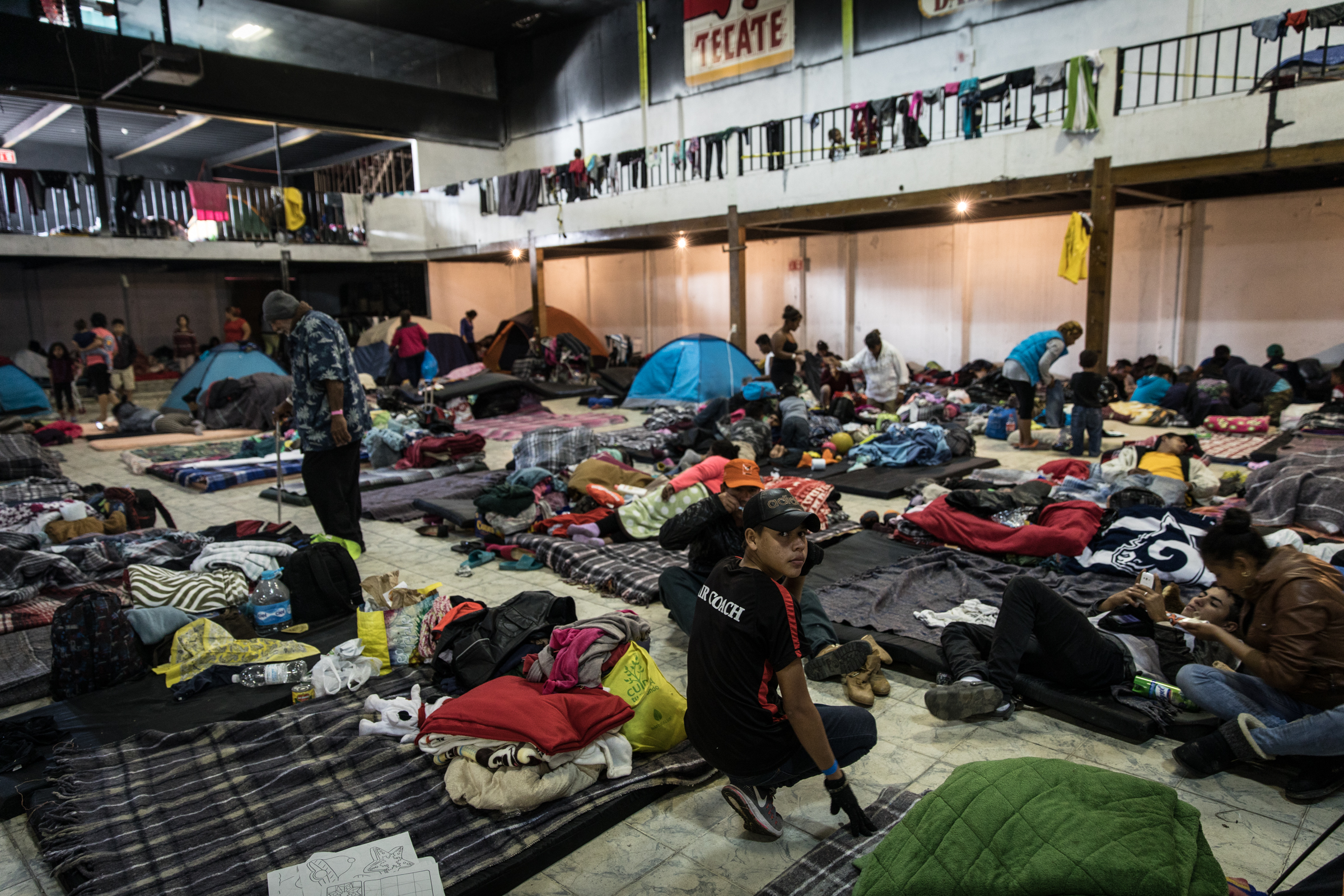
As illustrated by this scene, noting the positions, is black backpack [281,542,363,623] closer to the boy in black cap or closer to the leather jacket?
the boy in black cap

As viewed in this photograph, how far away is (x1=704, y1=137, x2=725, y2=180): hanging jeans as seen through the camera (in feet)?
45.5

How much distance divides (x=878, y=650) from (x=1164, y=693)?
3.67 ft

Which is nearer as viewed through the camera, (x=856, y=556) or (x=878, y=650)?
(x=878, y=650)

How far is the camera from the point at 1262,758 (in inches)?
109

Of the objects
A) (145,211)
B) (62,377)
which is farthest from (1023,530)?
(145,211)

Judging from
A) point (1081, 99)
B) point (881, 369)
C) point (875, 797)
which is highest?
point (1081, 99)

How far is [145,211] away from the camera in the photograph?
16047mm

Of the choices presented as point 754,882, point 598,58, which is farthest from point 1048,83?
point 598,58

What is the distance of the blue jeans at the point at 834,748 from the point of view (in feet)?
8.12

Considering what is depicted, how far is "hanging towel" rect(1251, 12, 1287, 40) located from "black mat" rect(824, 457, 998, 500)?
5429mm

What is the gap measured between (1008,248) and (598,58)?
34.5 feet

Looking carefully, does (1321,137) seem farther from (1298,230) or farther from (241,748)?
(241,748)

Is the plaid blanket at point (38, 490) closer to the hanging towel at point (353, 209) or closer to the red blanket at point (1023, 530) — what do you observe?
the red blanket at point (1023, 530)

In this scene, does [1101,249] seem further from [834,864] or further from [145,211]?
[145,211]
